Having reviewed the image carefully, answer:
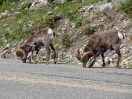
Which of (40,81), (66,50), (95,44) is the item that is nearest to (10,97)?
(40,81)

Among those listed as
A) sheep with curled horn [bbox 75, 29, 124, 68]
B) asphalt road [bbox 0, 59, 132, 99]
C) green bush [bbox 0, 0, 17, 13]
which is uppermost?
green bush [bbox 0, 0, 17, 13]

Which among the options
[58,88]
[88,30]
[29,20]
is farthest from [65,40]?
[58,88]

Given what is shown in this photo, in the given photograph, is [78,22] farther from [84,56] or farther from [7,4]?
[7,4]

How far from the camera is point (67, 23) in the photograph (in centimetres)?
1936

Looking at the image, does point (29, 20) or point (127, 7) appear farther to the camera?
point (29, 20)

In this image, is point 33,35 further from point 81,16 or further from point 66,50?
point 81,16

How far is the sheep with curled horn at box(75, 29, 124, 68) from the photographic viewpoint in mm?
13734

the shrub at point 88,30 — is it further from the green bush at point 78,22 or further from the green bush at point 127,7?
the green bush at point 127,7

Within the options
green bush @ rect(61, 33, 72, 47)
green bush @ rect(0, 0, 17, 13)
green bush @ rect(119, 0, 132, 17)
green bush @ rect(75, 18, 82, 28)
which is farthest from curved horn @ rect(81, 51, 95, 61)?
green bush @ rect(0, 0, 17, 13)

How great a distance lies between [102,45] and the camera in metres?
14.5

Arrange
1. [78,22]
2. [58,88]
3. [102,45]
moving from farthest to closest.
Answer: [78,22]
[102,45]
[58,88]

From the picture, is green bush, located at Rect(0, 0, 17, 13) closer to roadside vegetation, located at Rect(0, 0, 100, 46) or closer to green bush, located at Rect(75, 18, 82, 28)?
roadside vegetation, located at Rect(0, 0, 100, 46)

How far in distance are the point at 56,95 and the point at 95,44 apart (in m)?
8.28

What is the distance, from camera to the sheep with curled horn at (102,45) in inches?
541
